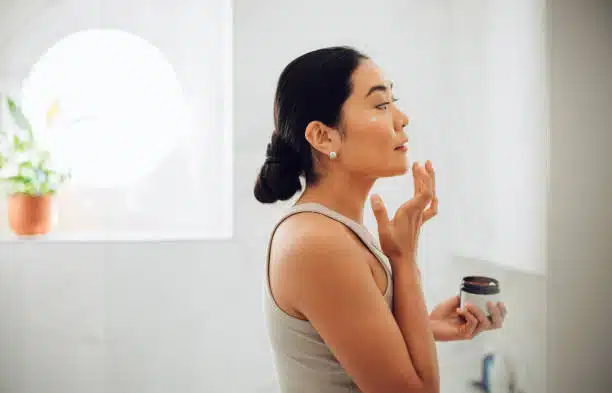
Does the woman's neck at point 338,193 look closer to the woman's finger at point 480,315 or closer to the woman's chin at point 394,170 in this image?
the woman's chin at point 394,170

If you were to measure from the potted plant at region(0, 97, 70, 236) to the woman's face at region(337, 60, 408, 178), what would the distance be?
1.15m

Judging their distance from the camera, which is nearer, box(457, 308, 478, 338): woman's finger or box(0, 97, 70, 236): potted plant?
box(457, 308, 478, 338): woman's finger

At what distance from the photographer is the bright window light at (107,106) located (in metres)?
1.63

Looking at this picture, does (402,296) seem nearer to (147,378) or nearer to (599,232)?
(599,232)

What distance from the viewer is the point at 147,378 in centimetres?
143

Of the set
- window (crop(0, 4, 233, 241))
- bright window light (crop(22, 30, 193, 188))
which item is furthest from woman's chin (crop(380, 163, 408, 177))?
bright window light (crop(22, 30, 193, 188))

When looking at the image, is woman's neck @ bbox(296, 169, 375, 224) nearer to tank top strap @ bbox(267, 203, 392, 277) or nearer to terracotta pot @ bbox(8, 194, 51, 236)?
tank top strap @ bbox(267, 203, 392, 277)

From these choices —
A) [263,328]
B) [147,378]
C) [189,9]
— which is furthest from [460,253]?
[189,9]

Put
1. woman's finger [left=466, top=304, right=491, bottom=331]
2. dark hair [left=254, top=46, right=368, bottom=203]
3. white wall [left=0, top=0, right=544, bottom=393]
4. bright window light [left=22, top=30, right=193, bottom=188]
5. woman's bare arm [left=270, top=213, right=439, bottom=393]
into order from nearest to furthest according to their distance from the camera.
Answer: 1. woman's bare arm [left=270, top=213, right=439, bottom=393]
2. dark hair [left=254, top=46, right=368, bottom=203]
3. woman's finger [left=466, top=304, right=491, bottom=331]
4. white wall [left=0, top=0, right=544, bottom=393]
5. bright window light [left=22, top=30, right=193, bottom=188]

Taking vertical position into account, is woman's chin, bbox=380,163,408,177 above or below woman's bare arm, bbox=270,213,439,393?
above

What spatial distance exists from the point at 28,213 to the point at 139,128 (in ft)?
1.53

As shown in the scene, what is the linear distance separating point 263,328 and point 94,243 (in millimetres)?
587

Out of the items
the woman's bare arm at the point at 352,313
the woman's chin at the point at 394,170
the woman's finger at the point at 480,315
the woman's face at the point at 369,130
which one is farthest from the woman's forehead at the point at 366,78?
the woman's finger at the point at 480,315

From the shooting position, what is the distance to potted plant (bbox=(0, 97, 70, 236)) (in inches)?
56.5
